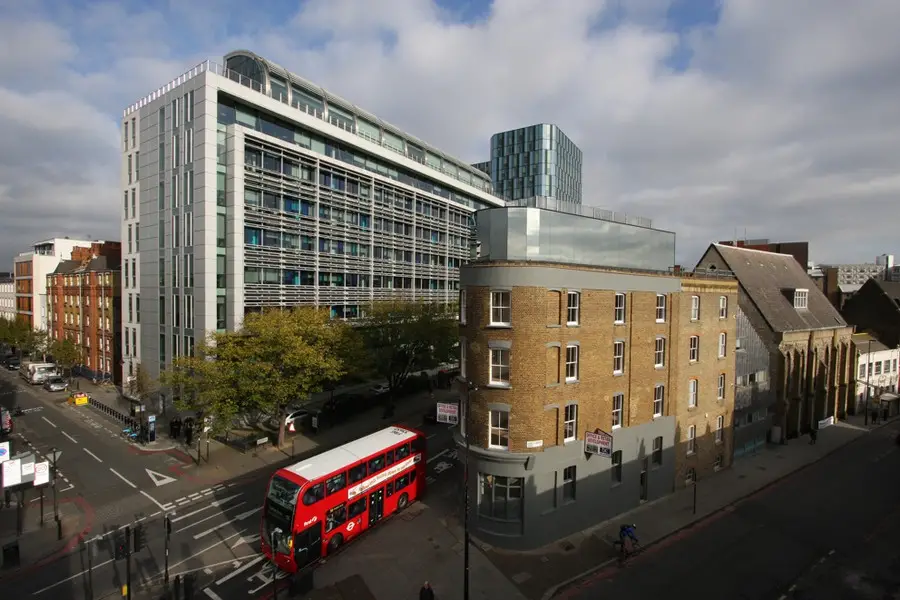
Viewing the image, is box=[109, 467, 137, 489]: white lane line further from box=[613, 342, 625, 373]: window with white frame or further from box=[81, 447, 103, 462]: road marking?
box=[613, 342, 625, 373]: window with white frame

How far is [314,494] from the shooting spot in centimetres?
1877

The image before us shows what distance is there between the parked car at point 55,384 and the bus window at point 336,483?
50745 mm

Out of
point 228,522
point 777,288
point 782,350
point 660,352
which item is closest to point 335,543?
point 228,522

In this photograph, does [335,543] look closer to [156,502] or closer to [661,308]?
[156,502]

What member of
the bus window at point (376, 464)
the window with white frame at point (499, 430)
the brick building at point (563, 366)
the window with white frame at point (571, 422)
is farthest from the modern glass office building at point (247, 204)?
the window with white frame at point (571, 422)

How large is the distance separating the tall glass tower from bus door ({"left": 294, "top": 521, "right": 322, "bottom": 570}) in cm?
11634

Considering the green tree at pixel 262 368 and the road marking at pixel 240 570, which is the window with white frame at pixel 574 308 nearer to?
the road marking at pixel 240 570

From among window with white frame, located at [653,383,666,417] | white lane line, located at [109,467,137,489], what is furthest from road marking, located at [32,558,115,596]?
window with white frame, located at [653,383,666,417]

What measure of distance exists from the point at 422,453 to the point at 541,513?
736 centimetres

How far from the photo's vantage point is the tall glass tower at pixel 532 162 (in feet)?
417

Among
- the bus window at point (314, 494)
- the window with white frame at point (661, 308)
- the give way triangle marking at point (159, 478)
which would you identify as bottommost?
the give way triangle marking at point (159, 478)

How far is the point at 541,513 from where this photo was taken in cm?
2102

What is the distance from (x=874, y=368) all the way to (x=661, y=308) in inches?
1742

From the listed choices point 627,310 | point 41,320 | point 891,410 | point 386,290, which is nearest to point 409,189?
point 386,290
